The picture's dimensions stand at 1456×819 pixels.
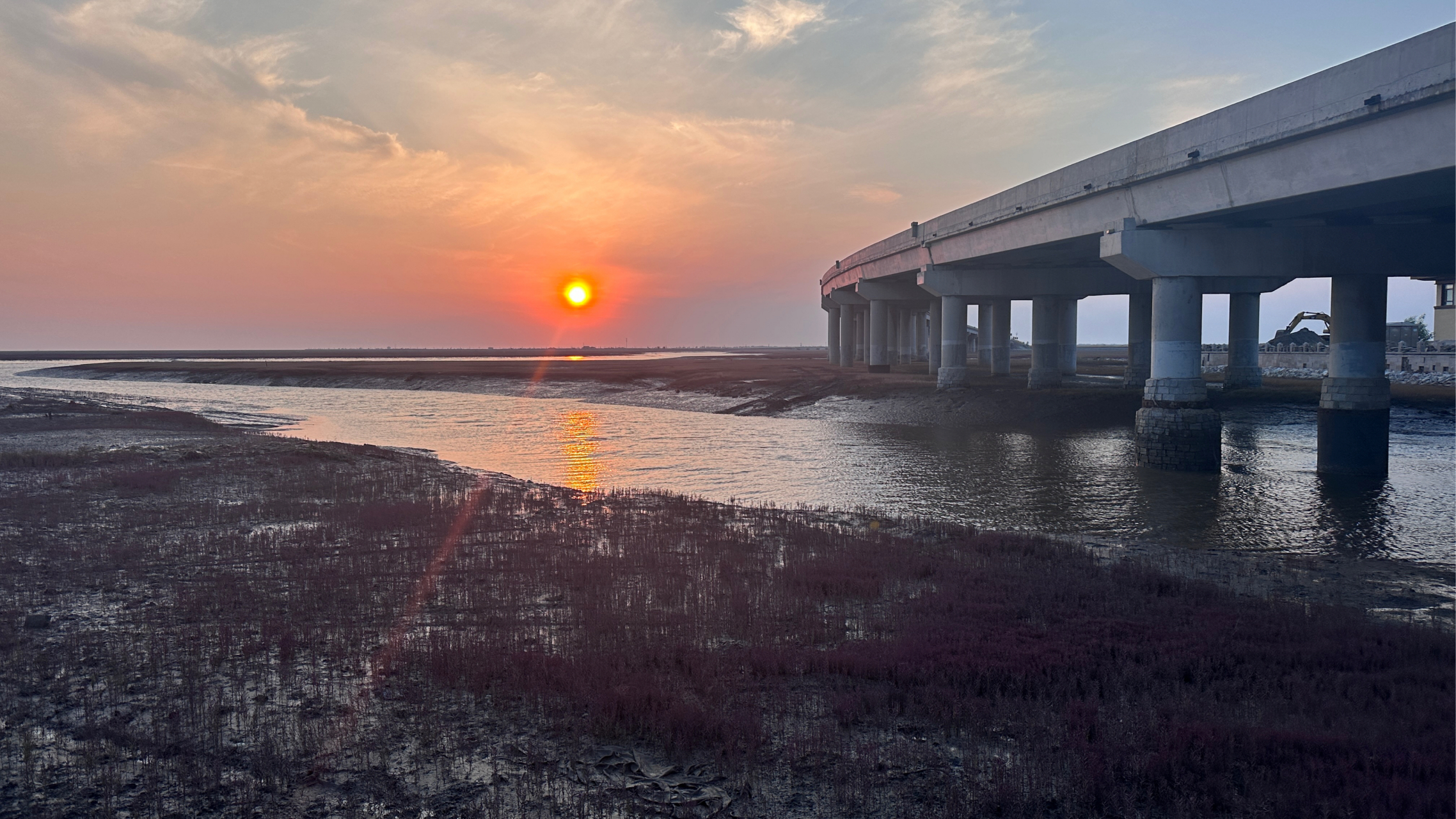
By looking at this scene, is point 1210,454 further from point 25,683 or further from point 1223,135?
point 25,683

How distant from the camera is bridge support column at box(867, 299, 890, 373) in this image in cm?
7238

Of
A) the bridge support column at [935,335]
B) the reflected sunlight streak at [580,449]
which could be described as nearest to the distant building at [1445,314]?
the bridge support column at [935,335]

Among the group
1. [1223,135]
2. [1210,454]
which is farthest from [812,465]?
[1223,135]

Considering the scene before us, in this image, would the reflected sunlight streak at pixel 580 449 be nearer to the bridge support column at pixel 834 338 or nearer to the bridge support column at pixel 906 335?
the bridge support column at pixel 834 338

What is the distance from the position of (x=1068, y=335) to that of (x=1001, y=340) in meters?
5.12

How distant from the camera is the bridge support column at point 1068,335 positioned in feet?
209

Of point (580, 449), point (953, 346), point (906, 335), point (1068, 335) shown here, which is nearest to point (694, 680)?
point (580, 449)

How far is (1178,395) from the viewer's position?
28531 millimetres

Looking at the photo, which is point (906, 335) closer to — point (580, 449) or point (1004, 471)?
point (580, 449)

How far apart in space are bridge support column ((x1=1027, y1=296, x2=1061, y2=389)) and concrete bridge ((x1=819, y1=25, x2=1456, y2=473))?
881 cm

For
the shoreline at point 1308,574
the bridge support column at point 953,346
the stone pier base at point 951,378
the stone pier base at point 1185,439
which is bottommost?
the shoreline at point 1308,574

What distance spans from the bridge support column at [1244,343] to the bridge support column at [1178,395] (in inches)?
851

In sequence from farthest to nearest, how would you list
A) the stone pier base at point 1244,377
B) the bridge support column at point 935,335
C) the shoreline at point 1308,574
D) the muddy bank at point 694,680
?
the bridge support column at point 935,335 < the stone pier base at point 1244,377 < the shoreline at point 1308,574 < the muddy bank at point 694,680

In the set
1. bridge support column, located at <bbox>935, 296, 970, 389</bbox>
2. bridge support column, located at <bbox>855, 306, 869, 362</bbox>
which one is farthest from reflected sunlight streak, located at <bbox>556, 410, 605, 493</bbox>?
bridge support column, located at <bbox>855, 306, 869, 362</bbox>
